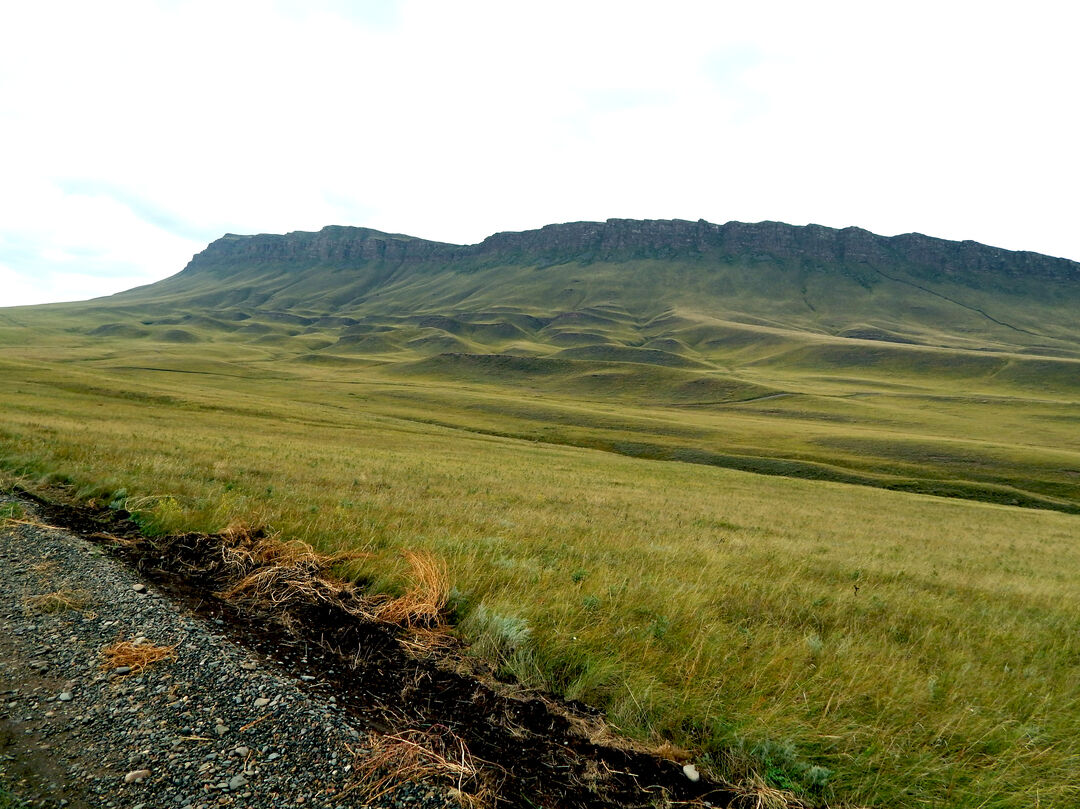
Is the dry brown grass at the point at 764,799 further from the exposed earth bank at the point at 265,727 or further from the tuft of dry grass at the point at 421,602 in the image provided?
the tuft of dry grass at the point at 421,602

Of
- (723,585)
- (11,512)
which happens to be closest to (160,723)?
(11,512)

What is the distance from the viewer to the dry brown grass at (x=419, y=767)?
3.54 metres

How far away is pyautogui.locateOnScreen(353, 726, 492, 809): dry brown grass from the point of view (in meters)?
3.54

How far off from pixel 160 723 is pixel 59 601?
9.08 ft

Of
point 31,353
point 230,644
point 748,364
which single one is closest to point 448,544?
point 230,644

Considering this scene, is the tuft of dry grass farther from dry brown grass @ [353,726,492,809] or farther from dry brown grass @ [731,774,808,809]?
dry brown grass @ [731,774,808,809]

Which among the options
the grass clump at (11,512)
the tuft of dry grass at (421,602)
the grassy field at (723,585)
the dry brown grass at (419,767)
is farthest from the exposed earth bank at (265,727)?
the grass clump at (11,512)

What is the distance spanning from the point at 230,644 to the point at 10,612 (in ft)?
8.09

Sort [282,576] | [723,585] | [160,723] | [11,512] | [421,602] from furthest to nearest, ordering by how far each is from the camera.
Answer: [723,585], [11,512], [282,576], [421,602], [160,723]

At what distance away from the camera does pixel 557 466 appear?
3566 cm

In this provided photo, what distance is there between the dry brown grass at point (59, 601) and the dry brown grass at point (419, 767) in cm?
409

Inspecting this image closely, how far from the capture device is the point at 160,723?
4012 millimetres

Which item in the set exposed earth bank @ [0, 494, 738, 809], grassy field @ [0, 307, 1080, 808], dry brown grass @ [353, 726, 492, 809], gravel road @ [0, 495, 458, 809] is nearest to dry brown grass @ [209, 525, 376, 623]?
exposed earth bank @ [0, 494, 738, 809]

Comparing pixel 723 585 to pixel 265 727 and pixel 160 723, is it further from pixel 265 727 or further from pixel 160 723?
pixel 160 723
